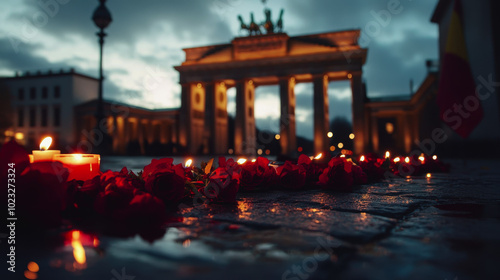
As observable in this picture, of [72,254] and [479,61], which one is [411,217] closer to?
[72,254]

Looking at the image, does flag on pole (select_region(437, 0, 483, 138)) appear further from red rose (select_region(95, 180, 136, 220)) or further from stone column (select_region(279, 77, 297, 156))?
stone column (select_region(279, 77, 297, 156))

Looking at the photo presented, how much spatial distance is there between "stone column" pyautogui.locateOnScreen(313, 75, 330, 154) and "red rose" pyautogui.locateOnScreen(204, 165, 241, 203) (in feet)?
120

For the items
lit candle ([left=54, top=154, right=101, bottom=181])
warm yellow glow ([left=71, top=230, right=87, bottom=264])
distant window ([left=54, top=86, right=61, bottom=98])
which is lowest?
warm yellow glow ([left=71, top=230, right=87, bottom=264])

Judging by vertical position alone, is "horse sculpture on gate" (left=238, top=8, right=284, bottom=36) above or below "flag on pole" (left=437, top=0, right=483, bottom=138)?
above

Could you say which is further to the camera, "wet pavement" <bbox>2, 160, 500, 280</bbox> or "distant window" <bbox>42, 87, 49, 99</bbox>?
"distant window" <bbox>42, 87, 49, 99</bbox>

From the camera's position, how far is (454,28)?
33.8 feet

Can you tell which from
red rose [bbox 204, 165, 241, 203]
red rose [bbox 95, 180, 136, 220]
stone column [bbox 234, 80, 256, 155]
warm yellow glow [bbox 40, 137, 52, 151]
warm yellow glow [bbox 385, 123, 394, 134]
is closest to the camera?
red rose [bbox 95, 180, 136, 220]

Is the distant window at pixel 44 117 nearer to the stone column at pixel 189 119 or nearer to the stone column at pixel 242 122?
the stone column at pixel 189 119

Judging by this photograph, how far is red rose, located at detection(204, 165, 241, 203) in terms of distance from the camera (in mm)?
2697

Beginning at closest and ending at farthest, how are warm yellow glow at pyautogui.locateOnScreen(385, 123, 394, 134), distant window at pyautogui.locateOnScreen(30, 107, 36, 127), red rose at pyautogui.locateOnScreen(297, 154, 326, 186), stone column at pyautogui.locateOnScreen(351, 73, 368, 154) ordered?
red rose at pyautogui.locateOnScreen(297, 154, 326, 186) < stone column at pyautogui.locateOnScreen(351, 73, 368, 154) < distant window at pyautogui.locateOnScreen(30, 107, 36, 127) < warm yellow glow at pyautogui.locateOnScreen(385, 123, 394, 134)

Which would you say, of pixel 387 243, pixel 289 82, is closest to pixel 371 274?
pixel 387 243

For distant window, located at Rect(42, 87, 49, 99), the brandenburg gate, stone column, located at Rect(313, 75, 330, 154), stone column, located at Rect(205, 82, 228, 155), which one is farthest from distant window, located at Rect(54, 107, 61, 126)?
stone column, located at Rect(313, 75, 330, 154)

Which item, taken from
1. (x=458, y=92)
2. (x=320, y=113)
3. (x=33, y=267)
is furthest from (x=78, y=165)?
(x=320, y=113)

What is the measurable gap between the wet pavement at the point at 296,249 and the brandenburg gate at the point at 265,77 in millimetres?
35440
